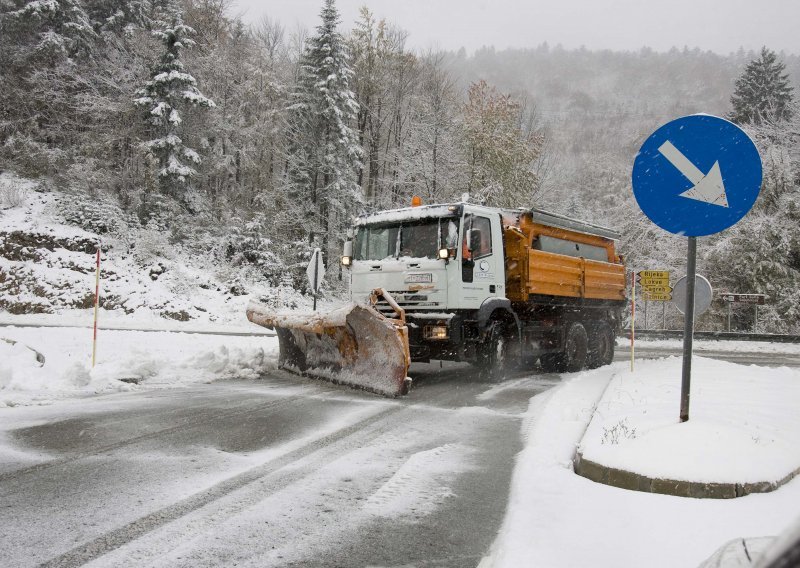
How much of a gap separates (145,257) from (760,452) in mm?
23896

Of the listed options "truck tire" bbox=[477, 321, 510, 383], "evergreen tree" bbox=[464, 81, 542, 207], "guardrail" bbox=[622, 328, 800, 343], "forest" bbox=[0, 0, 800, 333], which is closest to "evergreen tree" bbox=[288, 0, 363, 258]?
"forest" bbox=[0, 0, 800, 333]

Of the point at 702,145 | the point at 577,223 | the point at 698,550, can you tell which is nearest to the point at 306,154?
the point at 577,223

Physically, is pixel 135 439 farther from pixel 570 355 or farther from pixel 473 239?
pixel 570 355

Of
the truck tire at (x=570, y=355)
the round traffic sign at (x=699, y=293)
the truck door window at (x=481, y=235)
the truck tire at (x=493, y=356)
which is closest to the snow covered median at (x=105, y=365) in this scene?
the truck tire at (x=493, y=356)

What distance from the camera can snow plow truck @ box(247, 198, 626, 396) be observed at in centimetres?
890

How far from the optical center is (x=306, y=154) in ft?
99.6

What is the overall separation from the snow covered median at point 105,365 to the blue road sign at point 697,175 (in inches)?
284

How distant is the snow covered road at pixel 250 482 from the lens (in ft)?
10.9

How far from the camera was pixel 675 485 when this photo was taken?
4070mm

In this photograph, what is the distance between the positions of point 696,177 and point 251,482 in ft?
14.2

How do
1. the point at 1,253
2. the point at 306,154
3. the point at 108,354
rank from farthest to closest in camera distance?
1. the point at 306,154
2. the point at 1,253
3. the point at 108,354

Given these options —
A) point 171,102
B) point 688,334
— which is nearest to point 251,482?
point 688,334

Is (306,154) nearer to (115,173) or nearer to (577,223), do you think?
(115,173)

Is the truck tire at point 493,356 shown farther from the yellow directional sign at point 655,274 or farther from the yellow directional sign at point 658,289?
the yellow directional sign at point 658,289
